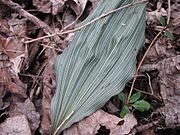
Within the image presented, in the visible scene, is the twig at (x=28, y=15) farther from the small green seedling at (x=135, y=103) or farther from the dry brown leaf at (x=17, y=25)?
the small green seedling at (x=135, y=103)

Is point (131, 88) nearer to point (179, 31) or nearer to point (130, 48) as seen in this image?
point (130, 48)

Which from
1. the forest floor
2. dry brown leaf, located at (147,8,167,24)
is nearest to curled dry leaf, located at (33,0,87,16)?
the forest floor

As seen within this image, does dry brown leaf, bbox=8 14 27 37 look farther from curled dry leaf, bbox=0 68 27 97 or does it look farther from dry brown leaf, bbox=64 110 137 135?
→ dry brown leaf, bbox=64 110 137 135

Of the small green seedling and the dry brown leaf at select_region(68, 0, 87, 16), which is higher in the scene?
the dry brown leaf at select_region(68, 0, 87, 16)

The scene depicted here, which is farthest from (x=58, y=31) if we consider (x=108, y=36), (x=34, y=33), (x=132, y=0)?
(x=132, y=0)

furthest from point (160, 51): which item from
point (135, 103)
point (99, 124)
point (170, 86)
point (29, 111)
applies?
point (29, 111)

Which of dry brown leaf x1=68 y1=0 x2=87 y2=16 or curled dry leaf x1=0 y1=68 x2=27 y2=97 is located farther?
dry brown leaf x1=68 y1=0 x2=87 y2=16

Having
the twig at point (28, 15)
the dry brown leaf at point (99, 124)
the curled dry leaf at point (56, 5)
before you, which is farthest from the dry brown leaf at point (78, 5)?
the dry brown leaf at point (99, 124)
